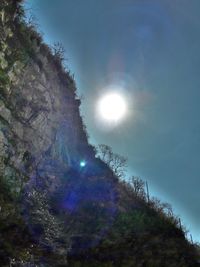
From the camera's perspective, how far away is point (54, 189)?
81.5 feet

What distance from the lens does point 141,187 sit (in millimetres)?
42188

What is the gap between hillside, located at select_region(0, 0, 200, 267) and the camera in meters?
18.3

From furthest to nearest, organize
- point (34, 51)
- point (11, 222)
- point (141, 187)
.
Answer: point (141, 187) < point (34, 51) < point (11, 222)

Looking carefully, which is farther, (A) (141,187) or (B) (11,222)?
(A) (141,187)

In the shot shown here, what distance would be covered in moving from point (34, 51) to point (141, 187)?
1990 cm

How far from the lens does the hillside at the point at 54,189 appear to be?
59.9 ft

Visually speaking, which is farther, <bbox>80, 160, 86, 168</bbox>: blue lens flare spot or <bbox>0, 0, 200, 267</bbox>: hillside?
<bbox>80, 160, 86, 168</bbox>: blue lens flare spot

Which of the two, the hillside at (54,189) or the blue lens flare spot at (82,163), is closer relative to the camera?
the hillside at (54,189)

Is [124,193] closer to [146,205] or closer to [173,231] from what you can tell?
[146,205]

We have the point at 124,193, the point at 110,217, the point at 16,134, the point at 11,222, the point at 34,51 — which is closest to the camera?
the point at 11,222

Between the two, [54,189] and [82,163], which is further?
[82,163]

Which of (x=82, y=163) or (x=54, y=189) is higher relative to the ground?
(x=82, y=163)

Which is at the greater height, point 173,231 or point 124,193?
point 124,193

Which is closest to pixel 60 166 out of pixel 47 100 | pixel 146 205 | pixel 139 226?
pixel 47 100
